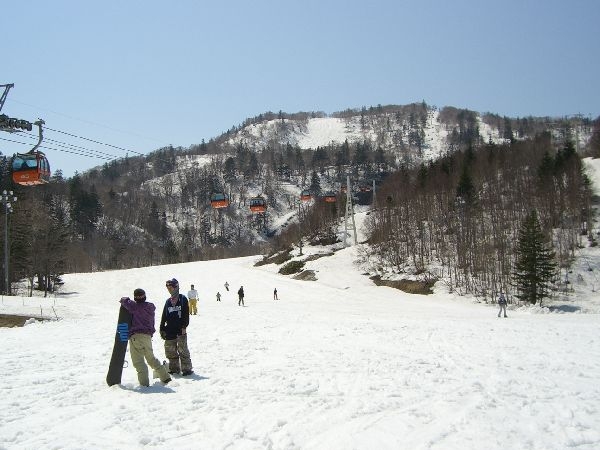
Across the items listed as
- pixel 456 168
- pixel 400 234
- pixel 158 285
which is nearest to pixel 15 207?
pixel 158 285

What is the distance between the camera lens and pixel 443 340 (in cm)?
1611

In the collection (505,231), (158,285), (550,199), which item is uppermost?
(550,199)

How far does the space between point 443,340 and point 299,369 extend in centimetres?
742

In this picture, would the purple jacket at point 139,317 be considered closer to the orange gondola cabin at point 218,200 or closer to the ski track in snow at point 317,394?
the ski track in snow at point 317,394

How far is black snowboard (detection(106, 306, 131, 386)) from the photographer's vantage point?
882 centimetres

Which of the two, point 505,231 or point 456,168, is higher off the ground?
point 456,168

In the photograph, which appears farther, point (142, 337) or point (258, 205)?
point (258, 205)

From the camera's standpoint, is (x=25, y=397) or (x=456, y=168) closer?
(x=25, y=397)

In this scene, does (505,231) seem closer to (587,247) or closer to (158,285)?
(587,247)

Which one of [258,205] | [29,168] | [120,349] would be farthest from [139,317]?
[258,205]

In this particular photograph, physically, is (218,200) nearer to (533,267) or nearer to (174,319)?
(533,267)

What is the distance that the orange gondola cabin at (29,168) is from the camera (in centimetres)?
2020

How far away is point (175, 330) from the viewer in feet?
32.3

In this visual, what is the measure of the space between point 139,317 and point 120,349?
69 centimetres
